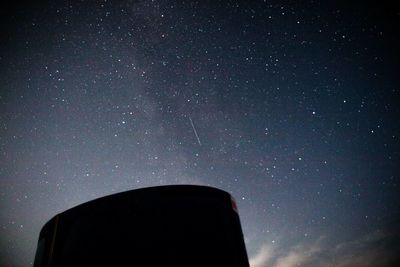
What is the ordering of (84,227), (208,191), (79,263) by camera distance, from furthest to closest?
(208,191) → (84,227) → (79,263)

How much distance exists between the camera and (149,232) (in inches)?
100

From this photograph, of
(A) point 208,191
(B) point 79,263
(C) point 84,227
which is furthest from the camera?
(A) point 208,191

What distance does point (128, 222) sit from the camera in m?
2.64

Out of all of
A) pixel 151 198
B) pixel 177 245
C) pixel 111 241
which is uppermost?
pixel 151 198

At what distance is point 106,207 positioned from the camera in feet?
9.11

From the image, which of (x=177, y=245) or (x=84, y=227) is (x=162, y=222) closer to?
(x=177, y=245)

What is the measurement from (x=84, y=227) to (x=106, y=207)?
12.7 inches

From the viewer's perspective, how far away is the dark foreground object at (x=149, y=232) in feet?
8.06

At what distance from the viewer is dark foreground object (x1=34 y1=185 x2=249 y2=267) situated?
246cm

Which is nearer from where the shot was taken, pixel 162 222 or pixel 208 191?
pixel 162 222

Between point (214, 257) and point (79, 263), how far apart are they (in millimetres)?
1461

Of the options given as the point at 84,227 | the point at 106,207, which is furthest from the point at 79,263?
the point at 106,207

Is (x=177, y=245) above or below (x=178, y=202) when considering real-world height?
below

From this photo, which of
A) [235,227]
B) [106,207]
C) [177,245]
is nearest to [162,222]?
[177,245]
